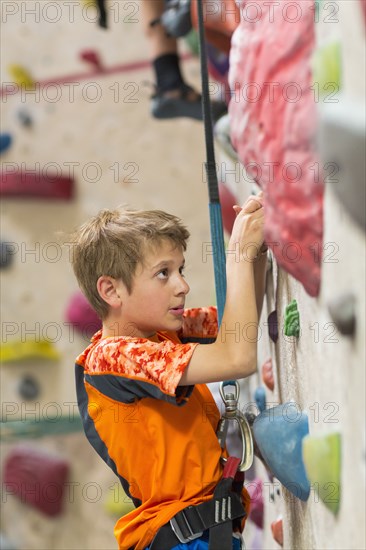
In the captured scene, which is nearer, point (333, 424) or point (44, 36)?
point (333, 424)

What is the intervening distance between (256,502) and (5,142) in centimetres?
137

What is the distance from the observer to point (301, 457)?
0.98m

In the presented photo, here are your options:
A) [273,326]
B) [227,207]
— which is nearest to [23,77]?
[227,207]

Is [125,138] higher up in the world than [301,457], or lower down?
higher up

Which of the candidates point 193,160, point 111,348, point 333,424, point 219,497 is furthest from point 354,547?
point 193,160

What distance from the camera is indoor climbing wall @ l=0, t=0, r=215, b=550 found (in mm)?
2438

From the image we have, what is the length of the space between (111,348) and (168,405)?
0.33 ft

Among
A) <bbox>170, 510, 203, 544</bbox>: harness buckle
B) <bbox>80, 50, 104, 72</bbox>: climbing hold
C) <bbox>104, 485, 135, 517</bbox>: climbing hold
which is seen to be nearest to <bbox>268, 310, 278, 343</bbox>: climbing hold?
<bbox>170, 510, 203, 544</bbox>: harness buckle

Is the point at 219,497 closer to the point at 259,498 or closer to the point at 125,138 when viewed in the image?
the point at 259,498

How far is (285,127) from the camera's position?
0.85m

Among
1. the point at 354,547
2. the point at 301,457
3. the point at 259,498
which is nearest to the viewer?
the point at 354,547

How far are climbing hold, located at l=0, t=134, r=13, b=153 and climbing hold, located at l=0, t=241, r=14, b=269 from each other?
27 cm

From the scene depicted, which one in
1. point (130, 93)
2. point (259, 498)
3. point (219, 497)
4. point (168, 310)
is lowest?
point (259, 498)

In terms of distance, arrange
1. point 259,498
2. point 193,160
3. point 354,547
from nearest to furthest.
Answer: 1. point 354,547
2. point 259,498
3. point 193,160
